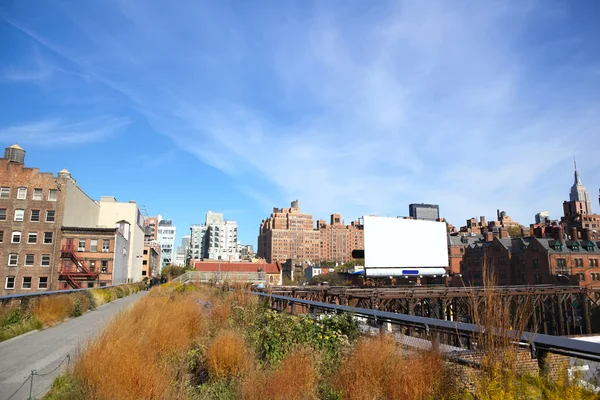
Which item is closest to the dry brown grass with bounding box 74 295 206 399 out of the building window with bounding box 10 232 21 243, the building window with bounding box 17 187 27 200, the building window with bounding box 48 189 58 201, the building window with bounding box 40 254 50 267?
the building window with bounding box 40 254 50 267

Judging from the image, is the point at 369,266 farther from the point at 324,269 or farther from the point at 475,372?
the point at 324,269

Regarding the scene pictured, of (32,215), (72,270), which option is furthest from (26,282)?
(32,215)

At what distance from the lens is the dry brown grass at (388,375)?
4.68m

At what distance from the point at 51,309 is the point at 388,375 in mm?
14621

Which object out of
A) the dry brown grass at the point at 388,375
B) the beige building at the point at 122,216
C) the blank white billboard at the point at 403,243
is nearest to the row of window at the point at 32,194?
the beige building at the point at 122,216

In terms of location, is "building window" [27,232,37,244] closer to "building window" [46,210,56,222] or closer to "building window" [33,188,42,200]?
"building window" [46,210,56,222]

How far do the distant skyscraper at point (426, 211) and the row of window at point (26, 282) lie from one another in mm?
157161

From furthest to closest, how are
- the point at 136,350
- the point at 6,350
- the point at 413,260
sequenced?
the point at 413,260 < the point at 6,350 < the point at 136,350

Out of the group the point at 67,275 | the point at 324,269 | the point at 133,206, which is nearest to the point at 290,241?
the point at 324,269

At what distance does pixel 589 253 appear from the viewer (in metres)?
65.7

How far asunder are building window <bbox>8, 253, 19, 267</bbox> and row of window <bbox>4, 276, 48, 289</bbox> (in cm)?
151

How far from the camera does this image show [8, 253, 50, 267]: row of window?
159ft

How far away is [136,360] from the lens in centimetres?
536

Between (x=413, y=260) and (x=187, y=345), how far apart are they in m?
57.0
